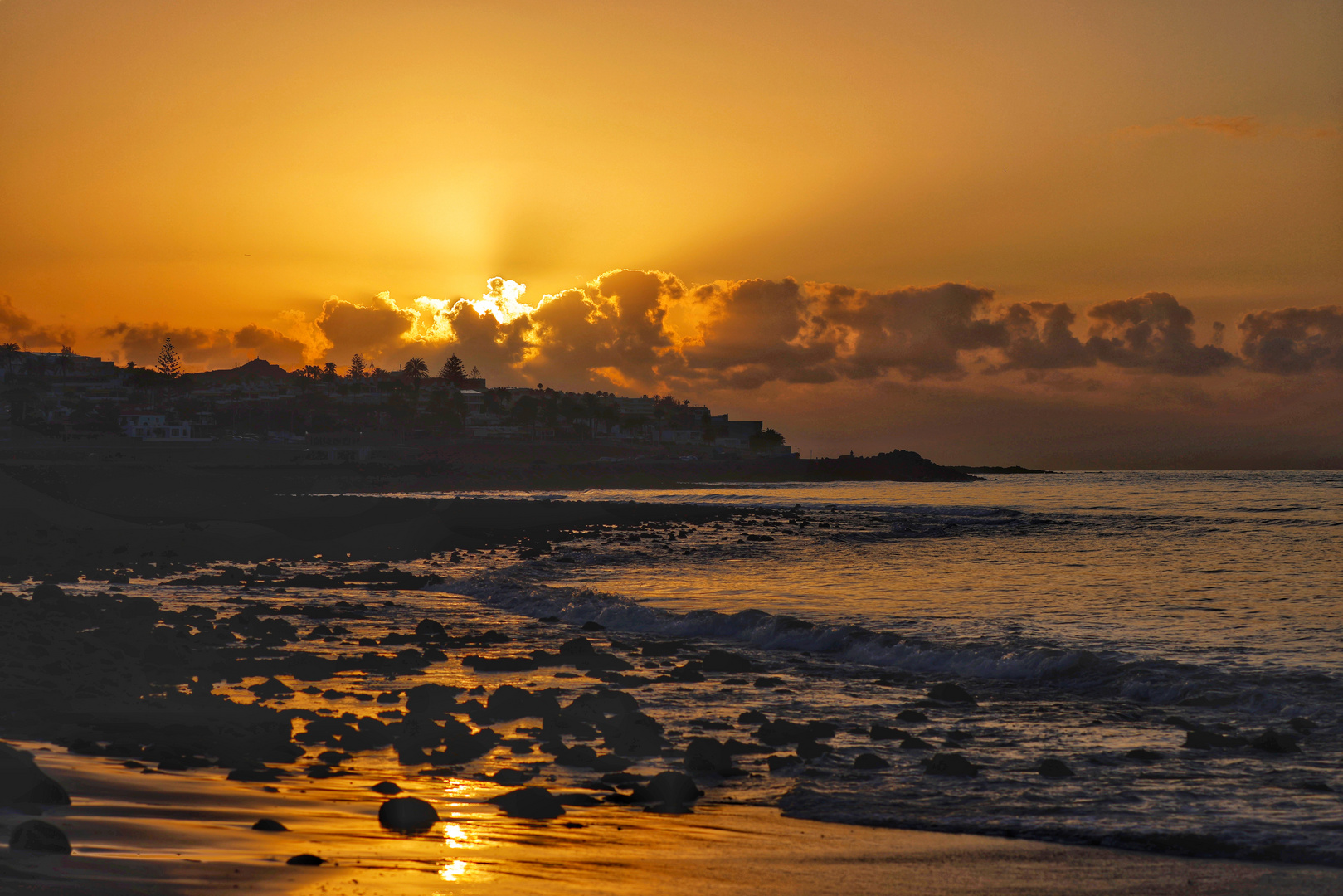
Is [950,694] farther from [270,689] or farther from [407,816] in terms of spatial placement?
[270,689]

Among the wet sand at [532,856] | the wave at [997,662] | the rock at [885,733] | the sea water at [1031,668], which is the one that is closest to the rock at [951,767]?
the sea water at [1031,668]

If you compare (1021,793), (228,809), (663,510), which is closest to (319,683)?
(228,809)

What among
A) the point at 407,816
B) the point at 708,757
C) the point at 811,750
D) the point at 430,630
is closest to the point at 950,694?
the point at 811,750

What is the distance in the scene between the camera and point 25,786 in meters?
6.56

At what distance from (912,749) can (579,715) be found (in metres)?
3.76

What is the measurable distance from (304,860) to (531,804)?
2.03 m

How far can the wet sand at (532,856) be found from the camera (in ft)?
17.9

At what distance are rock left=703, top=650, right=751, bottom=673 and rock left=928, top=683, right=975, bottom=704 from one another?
3.08m

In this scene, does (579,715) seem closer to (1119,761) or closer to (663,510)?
(1119,761)

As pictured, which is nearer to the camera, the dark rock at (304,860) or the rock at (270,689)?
the dark rock at (304,860)

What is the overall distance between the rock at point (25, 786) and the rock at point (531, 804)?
3128 mm

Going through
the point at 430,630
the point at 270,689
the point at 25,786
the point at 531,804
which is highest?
the point at 25,786

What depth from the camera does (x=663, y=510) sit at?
202 ft

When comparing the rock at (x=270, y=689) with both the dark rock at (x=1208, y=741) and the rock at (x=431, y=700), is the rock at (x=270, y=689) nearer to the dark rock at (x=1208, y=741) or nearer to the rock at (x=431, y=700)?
the rock at (x=431, y=700)
